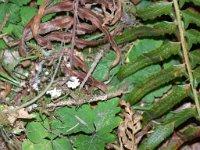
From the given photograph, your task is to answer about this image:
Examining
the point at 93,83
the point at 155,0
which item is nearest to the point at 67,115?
the point at 93,83

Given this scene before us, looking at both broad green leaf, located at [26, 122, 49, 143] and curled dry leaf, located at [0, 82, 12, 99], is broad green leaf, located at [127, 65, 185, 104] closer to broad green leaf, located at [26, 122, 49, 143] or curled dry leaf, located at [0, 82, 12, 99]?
broad green leaf, located at [26, 122, 49, 143]

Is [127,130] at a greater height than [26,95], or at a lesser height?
lesser

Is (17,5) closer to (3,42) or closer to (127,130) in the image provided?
(3,42)

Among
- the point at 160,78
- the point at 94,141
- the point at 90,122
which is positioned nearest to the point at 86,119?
the point at 90,122

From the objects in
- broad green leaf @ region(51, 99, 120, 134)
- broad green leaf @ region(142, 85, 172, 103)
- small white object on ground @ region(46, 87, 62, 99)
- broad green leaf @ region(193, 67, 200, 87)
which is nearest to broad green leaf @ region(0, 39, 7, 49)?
small white object on ground @ region(46, 87, 62, 99)

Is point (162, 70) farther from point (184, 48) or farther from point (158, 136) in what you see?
point (158, 136)
